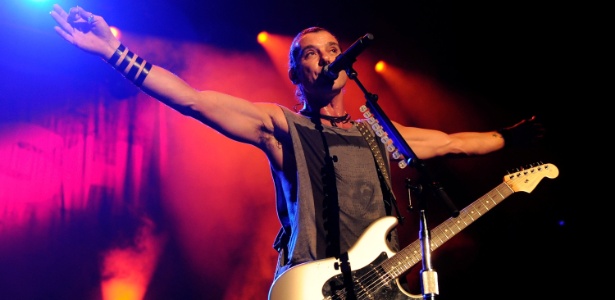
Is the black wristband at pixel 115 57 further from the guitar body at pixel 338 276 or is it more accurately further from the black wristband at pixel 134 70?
the guitar body at pixel 338 276

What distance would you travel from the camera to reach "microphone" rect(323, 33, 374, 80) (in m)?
2.45

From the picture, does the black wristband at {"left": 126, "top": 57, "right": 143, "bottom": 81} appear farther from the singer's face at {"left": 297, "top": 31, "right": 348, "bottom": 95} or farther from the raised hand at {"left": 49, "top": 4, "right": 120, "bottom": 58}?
the singer's face at {"left": 297, "top": 31, "right": 348, "bottom": 95}

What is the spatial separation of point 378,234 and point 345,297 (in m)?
0.43

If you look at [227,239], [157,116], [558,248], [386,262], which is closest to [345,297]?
[386,262]

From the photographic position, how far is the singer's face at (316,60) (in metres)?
3.57

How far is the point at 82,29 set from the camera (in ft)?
7.92

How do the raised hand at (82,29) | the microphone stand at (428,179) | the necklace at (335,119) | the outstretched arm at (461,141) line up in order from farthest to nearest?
the outstretched arm at (461,141), the necklace at (335,119), the raised hand at (82,29), the microphone stand at (428,179)

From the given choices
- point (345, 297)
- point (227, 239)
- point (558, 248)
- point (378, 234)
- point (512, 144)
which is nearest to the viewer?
point (345, 297)

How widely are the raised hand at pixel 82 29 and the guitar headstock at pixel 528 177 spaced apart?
298cm

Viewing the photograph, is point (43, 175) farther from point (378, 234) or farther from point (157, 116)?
point (378, 234)

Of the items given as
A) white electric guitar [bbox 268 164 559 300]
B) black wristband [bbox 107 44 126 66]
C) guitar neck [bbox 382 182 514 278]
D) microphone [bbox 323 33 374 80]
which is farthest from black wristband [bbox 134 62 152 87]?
guitar neck [bbox 382 182 514 278]

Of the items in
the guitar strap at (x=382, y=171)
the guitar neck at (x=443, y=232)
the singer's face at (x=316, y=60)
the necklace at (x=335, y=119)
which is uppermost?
the singer's face at (x=316, y=60)

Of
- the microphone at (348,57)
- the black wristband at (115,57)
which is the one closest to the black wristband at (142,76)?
the black wristband at (115,57)

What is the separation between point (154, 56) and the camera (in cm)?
753
